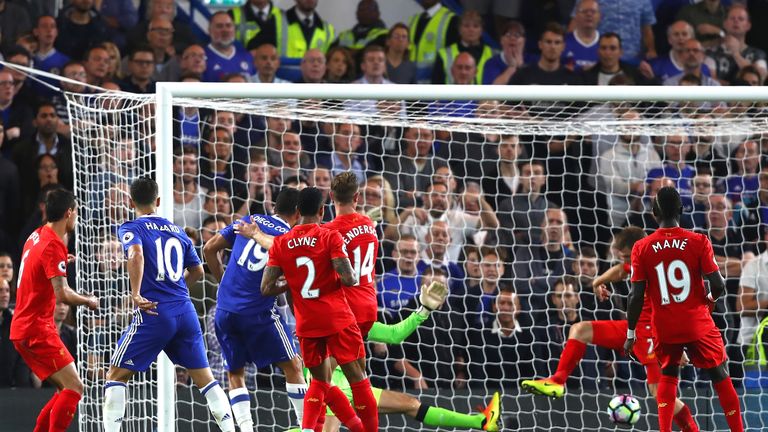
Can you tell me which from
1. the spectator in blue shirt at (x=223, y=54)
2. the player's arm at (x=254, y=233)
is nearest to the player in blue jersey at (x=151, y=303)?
the player's arm at (x=254, y=233)

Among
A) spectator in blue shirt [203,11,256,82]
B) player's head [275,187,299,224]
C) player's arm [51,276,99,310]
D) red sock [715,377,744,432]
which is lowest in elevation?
red sock [715,377,744,432]

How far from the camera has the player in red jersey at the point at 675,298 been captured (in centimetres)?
786

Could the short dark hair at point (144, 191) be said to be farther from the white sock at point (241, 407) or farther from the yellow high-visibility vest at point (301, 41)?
the yellow high-visibility vest at point (301, 41)

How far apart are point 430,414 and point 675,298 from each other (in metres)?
1.90

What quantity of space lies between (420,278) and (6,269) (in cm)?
318

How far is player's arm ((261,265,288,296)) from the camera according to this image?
7.59 m

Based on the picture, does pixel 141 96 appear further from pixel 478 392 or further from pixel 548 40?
pixel 548 40

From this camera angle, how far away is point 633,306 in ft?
26.2

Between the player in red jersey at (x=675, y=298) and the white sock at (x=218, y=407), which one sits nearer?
the player in red jersey at (x=675, y=298)

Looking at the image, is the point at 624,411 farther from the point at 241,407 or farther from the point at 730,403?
the point at 241,407

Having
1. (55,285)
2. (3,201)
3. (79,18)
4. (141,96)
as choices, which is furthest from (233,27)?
(55,285)

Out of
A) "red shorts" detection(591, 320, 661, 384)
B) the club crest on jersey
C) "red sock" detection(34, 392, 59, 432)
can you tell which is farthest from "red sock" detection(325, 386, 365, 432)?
"red shorts" detection(591, 320, 661, 384)

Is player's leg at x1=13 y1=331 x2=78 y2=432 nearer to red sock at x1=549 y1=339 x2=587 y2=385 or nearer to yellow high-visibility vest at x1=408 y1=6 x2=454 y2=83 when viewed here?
red sock at x1=549 y1=339 x2=587 y2=385

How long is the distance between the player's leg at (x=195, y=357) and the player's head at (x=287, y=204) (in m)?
0.83
